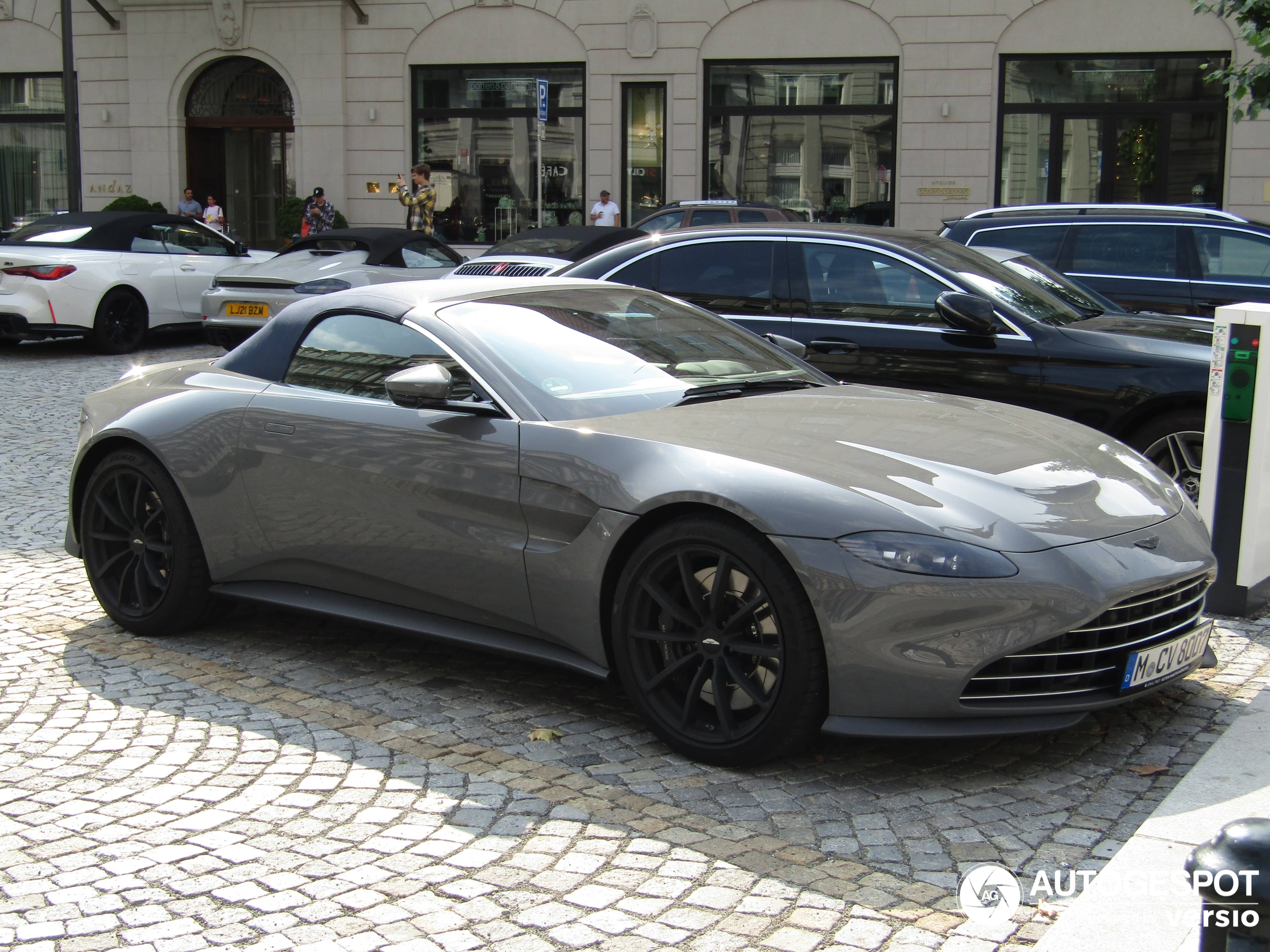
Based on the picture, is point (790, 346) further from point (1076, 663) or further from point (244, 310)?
point (244, 310)

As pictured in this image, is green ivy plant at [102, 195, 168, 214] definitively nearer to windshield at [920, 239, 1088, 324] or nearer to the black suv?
the black suv

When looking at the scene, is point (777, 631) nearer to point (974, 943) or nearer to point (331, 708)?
point (974, 943)

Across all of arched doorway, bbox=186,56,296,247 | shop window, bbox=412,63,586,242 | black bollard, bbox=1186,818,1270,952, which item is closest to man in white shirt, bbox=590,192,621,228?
shop window, bbox=412,63,586,242

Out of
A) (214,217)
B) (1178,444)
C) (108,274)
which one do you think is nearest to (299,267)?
(108,274)

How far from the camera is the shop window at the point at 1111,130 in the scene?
22531 mm

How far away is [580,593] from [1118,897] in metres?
1.83

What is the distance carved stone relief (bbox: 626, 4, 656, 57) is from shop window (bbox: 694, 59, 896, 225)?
1.16m

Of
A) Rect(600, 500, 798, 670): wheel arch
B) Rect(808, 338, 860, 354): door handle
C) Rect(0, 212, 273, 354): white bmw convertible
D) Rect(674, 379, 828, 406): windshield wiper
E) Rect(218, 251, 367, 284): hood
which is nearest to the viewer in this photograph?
Rect(600, 500, 798, 670): wheel arch

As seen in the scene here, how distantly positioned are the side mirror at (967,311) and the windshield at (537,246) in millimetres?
7651

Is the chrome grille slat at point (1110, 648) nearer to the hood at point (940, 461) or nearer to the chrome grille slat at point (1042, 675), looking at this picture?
the chrome grille slat at point (1042, 675)

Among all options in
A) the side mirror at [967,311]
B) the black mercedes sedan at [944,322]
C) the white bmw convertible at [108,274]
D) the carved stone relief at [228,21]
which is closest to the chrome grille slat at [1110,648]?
the black mercedes sedan at [944,322]

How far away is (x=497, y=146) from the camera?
26.0 m

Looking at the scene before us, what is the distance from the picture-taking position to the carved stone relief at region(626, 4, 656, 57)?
Answer: 24625mm

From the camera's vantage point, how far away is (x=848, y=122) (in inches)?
949
